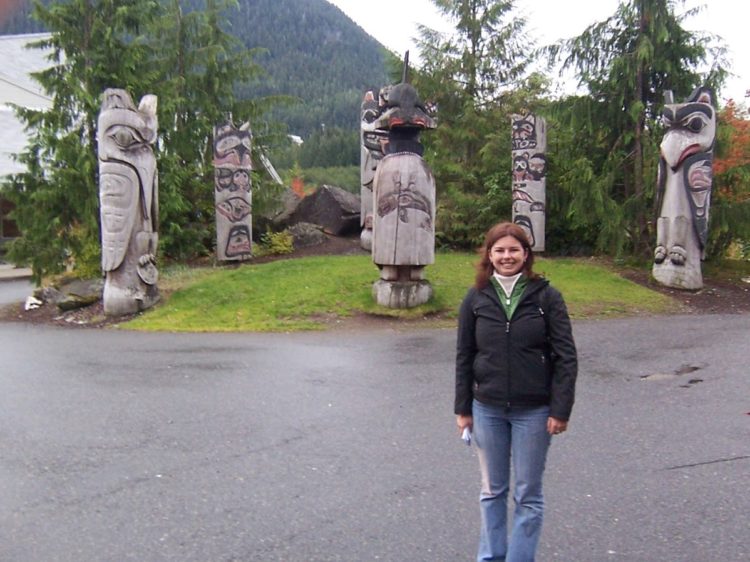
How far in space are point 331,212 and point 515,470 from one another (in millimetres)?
16321

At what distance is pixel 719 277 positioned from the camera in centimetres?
1405

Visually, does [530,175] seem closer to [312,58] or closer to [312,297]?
[312,297]

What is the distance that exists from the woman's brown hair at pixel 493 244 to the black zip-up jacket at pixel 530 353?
0.24 ft

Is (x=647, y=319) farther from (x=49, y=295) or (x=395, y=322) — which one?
(x=49, y=295)

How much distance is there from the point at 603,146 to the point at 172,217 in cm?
1059

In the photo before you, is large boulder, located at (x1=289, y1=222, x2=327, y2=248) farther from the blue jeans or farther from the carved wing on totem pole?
the blue jeans

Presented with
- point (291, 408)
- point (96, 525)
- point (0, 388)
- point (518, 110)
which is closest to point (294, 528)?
point (96, 525)

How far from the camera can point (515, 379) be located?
9.65ft

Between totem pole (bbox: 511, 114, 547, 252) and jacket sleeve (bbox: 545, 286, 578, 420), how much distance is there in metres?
12.8

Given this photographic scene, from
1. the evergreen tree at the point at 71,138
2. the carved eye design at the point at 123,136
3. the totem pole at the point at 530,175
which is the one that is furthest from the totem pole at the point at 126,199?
the totem pole at the point at 530,175

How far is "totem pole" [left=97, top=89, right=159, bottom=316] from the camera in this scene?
1091cm

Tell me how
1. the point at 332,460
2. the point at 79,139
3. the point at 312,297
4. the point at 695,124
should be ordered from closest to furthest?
the point at 332,460 < the point at 312,297 < the point at 695,124 < the point at 79,139

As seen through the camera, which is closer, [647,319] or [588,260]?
[647,319]

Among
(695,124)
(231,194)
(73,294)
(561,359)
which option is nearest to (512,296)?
(561,359)
